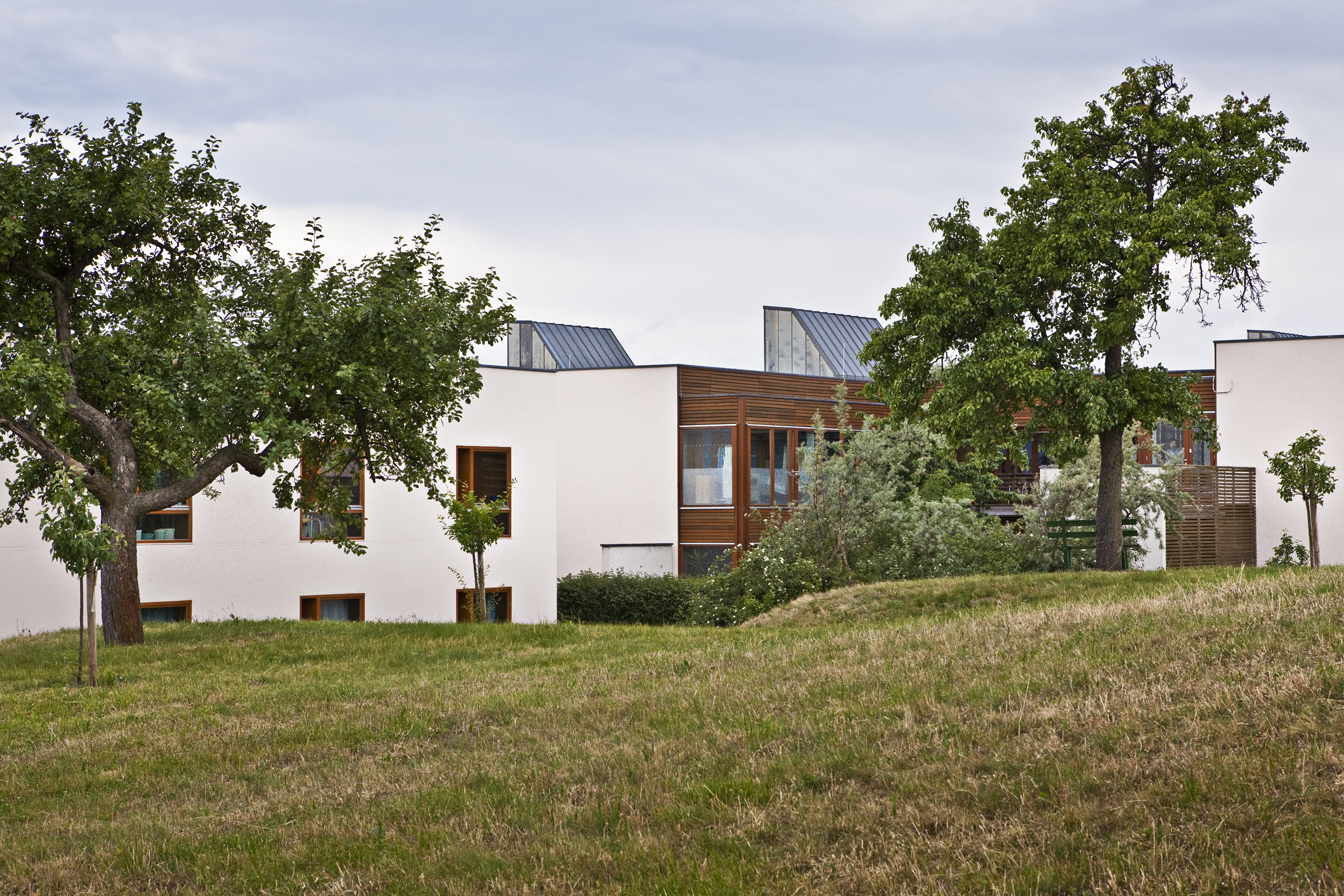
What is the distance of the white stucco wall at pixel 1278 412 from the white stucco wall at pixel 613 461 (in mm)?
14807

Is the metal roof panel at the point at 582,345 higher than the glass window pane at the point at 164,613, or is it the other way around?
the metal roof panel at the point at 582,345

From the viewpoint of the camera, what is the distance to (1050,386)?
2109 centimetres

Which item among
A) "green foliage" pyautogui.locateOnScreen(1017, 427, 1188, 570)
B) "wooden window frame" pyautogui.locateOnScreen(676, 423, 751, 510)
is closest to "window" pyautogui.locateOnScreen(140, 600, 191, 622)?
"wooden window frame" pyautogui.locateOnScreen(676, 423, 751, 510)

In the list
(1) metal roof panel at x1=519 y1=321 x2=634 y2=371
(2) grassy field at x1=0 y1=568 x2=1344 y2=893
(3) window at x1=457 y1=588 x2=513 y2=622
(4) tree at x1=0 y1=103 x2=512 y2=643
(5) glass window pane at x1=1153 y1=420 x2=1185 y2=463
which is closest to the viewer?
(2) grassy field at x1=0 y1=568 x2=1344 y2=893

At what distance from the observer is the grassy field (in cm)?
536

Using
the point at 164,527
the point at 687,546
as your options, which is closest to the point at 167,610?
the point at 164,527

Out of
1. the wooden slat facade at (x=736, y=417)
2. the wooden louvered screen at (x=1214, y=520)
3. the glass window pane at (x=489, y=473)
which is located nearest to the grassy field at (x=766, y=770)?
the glass window pane at (x=489, y=473)

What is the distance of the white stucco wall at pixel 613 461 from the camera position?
33.3 m

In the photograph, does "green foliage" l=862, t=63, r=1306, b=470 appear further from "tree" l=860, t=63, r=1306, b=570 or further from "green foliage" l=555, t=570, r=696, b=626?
"green foliage" l=555, t=570, r=696, b=626

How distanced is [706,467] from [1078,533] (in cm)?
1140

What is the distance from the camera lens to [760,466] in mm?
32500

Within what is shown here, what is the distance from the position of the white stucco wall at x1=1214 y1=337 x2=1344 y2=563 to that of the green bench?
877 cm

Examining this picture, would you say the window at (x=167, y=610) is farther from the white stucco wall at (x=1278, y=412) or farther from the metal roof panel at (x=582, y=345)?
the white stucco wall at (x=1278, y=412)

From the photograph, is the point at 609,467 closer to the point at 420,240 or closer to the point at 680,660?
the point at 420,240
